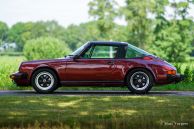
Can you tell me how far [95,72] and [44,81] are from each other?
4.80 feet

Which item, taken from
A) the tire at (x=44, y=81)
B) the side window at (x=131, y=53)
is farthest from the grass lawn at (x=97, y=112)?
the side window at (x=131, y=53)

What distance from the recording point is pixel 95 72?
1405 cm

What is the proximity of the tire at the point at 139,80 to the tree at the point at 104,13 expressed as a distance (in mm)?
75484

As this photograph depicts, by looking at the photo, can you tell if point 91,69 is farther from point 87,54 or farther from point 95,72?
point 87,54

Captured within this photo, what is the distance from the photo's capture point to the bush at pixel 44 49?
78312 mm

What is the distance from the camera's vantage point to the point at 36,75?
14031mm

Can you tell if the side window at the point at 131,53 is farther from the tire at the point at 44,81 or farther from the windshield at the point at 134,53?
the tire at the point at 44,81

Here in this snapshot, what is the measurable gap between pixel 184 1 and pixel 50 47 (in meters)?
24.3

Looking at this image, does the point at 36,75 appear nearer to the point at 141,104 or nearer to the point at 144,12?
the point at 141,104

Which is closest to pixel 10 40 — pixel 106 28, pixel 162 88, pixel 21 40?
pixel 21 40

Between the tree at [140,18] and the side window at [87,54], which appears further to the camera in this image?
the tree at [140,18]

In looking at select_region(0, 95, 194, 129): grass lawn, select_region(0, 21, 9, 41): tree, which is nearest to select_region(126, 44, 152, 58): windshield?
select_region(0, 95, 194, 129): grass lawn

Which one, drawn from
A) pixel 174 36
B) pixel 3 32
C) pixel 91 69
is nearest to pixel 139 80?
pixel 91 69

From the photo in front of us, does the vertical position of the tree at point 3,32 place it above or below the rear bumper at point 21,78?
above
